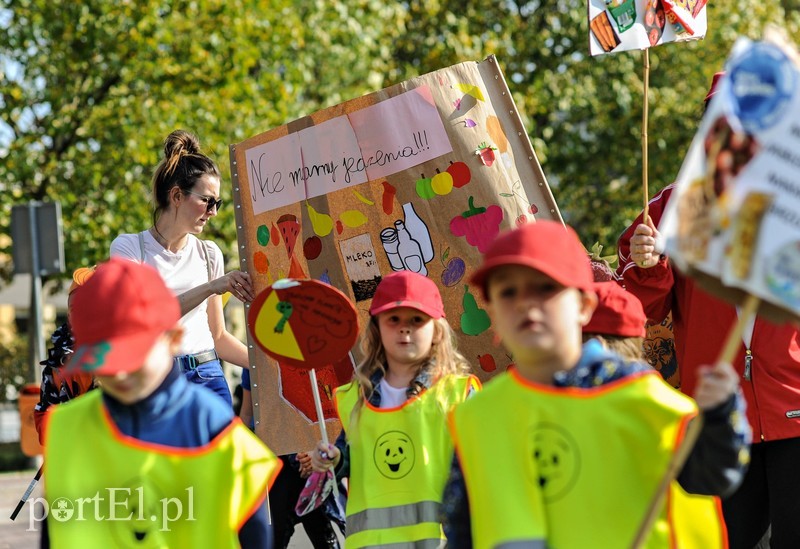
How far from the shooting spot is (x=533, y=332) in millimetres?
3078

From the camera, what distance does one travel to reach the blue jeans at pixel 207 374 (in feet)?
18.1

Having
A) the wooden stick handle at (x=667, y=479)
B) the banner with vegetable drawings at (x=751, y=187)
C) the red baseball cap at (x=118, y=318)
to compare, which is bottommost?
the wooden stick handle at (x=667, y=479)

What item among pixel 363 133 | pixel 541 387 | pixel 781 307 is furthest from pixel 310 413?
pixel 781 307

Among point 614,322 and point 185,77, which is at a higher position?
point 185,77

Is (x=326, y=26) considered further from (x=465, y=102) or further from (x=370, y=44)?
(x=465, y=102)

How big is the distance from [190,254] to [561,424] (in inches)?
123

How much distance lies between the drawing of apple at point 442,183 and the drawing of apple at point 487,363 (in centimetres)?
73

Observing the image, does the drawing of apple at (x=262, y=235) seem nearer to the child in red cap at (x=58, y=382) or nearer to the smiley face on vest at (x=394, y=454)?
the child in red cap at (x=58, y=382)

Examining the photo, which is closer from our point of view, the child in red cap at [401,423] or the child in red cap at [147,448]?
the child in red cap at [147,448]

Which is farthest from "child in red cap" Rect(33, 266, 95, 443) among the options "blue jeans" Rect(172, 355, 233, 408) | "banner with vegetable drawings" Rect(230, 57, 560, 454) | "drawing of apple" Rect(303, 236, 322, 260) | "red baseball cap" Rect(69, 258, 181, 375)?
"red baseball cap" Rect(69, 258, 181, 375)

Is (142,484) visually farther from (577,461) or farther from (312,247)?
(312,247)

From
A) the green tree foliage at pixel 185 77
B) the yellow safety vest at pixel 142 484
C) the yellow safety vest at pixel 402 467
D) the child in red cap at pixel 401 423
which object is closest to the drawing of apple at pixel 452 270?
the child in red cap at pixel 401 423

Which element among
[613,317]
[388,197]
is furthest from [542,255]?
[388,197]

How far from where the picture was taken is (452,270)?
18.4 ft
